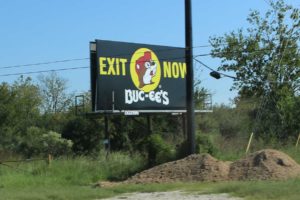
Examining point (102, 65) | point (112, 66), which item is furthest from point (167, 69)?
point (102, 65)

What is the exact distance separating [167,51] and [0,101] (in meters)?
15.7

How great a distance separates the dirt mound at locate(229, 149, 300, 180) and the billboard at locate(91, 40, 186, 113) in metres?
10.5

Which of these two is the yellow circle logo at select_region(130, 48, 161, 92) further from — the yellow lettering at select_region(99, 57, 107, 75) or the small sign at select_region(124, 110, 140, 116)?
the yellow lettering at select_region(99, 57, 107, 75)

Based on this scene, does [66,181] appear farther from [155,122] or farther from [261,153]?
[155,122]

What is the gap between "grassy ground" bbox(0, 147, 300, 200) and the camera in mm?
17297

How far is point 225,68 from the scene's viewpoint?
129 ft

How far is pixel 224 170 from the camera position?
2177 cm

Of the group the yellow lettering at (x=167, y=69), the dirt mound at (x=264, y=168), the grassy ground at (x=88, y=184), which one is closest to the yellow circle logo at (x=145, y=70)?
the yellow lettering at (x=167, y=69)

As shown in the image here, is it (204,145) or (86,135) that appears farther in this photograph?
(86,135)

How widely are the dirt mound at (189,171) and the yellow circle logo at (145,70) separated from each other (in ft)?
32.6

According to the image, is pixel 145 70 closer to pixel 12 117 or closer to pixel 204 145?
pixel 204 145

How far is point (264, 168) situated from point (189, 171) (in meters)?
2.92

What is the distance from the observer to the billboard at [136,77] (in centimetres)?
3045

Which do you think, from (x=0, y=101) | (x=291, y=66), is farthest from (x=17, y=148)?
(x=291, y=66)
